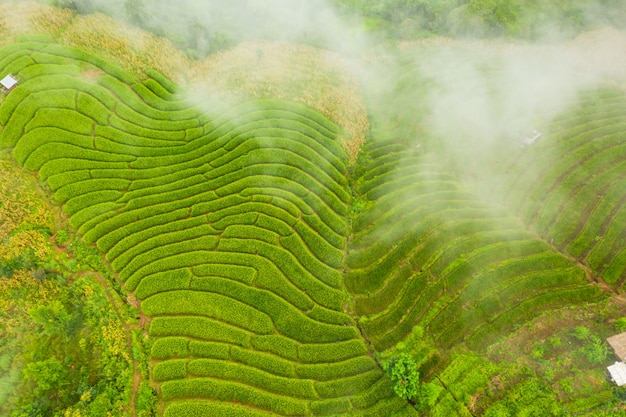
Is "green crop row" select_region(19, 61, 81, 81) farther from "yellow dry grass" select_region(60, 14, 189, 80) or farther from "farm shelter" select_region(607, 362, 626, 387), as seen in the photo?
"farm shelter" select_region(607, 362, 626, 387)

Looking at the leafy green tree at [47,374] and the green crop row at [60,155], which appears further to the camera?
the green crop row at [60,155]

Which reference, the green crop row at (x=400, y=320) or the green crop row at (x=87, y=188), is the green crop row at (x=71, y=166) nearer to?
the green crop row at (x=87, y=188)

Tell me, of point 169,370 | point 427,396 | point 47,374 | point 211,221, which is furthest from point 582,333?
point 47,374

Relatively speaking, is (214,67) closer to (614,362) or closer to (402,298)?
(402,298)

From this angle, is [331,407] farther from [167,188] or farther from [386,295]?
[167,188]

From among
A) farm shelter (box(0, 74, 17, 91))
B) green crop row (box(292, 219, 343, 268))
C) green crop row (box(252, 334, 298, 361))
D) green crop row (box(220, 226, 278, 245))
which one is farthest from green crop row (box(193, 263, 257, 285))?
farm shelter (box(0, 74, 17, 91))

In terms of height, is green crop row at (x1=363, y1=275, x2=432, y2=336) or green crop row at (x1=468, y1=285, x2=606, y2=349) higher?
green crop row at (x1=363, y1=275, x2=432, y2=336)

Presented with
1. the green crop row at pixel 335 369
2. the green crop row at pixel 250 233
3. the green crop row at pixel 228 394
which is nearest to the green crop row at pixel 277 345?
the green crop row at pixel 335 369
